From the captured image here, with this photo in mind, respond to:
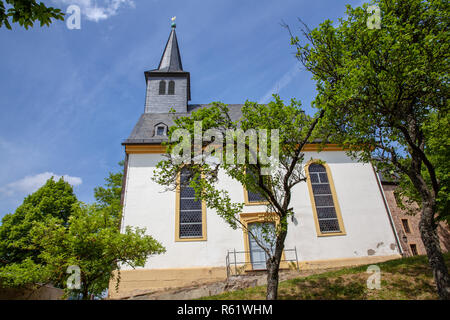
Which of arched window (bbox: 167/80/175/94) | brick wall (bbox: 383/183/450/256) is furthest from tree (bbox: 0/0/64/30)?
brick wall (bbox: 383/183/450/256)

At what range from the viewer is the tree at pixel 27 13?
3.31 meters

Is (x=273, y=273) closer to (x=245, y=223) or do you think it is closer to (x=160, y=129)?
(x=245, y=223)

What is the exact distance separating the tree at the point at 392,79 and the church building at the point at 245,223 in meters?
7.21

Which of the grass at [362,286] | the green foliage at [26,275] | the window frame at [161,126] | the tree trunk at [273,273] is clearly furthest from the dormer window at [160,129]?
the tree trunk at [273,273]

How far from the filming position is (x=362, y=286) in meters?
8.71

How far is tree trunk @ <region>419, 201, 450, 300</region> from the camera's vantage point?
6305 mm

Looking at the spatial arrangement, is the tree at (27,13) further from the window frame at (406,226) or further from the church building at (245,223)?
the window frame at (406,226)

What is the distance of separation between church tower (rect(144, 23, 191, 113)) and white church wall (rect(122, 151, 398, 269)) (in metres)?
6.71

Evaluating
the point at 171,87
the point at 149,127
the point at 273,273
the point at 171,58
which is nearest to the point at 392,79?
the point at 273,273

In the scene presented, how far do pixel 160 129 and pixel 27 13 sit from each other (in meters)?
14.1

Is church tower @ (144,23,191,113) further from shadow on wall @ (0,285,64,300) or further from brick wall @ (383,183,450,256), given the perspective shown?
brick wall @ (383,183,450,256)

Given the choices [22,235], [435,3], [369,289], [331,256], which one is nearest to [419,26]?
[435,3]

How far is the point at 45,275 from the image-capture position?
6.90 metres
